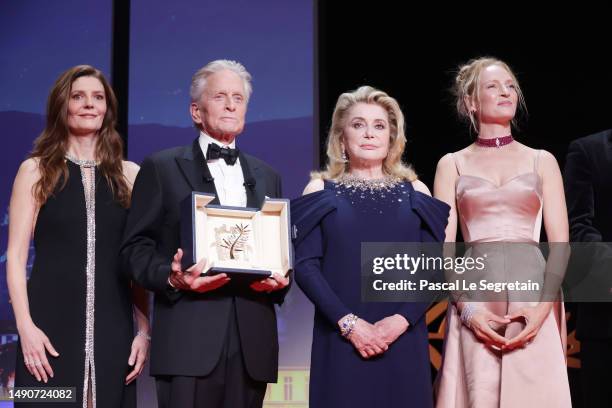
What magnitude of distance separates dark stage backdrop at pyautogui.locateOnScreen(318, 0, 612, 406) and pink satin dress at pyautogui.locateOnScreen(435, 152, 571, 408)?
1.15 meters

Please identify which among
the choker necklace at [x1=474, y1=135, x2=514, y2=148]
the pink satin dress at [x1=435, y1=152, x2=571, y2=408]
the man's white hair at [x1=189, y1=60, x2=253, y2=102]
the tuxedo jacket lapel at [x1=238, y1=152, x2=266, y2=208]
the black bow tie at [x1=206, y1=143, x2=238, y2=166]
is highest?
the man's white hair at [x1=189, y1=60, x2=253, y2=102]

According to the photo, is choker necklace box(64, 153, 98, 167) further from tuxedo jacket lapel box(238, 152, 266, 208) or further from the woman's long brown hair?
tuxedo jacket lapel box(238, 152, 266, 208)

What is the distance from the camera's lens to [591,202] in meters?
3.97

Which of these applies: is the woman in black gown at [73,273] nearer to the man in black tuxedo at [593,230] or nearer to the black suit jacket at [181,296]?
the black suit jacket at [181,296]

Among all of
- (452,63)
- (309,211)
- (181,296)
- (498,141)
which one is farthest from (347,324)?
(452,63)

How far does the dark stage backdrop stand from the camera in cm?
483

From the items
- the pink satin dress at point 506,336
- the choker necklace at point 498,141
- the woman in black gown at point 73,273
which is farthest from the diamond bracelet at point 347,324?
the choker necklace at point 498,141

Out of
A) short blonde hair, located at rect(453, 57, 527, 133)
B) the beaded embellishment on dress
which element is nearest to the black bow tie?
the beaded embellishment on dress

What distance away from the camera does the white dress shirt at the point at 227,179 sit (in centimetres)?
321

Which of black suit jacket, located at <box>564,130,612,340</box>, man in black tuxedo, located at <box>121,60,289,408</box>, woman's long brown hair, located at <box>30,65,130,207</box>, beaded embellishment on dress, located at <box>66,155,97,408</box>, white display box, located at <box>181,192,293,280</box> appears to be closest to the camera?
white display box, located at <box>181,192,293,280</box>

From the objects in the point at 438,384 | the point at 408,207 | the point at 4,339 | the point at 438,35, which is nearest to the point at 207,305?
the point at 408,207

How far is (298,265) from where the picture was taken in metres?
3.29

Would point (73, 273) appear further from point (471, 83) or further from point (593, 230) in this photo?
point (593, 230)

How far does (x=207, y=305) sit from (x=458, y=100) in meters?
1.49
